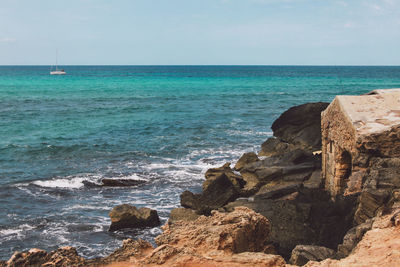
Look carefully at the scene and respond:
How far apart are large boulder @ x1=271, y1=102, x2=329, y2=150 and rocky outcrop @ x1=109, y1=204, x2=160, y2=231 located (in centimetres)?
1089

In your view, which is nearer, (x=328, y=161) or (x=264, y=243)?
(x=264, y=243)

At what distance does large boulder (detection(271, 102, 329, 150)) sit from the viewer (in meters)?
22.5

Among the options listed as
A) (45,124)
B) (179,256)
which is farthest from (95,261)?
(45,124)

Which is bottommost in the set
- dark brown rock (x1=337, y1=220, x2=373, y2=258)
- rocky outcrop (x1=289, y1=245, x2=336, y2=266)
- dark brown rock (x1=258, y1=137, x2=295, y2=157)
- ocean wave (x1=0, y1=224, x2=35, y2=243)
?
ocean wave (x1=0, y1=224, x2=35, y2=243)

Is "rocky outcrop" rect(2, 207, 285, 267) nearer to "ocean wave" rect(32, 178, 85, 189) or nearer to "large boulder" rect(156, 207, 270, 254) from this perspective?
"large boulder" rect(156, 207, 270, 254)

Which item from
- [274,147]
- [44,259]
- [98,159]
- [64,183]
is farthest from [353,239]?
[98,159]

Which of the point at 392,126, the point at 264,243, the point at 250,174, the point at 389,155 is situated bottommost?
the point at 250,174

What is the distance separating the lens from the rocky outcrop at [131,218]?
1355cm

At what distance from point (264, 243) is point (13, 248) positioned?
28.4ft

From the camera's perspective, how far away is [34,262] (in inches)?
198

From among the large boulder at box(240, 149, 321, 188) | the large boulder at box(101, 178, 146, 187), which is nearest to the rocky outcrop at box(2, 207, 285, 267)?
the large boulder at box(240, 149, 321, 188)

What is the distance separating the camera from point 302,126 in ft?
80.1

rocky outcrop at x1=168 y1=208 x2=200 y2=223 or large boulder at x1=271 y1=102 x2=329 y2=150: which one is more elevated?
large boulder at x1=271 y1=102 x2=329 y2=150

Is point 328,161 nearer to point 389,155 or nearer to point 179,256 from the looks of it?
point 389,155
